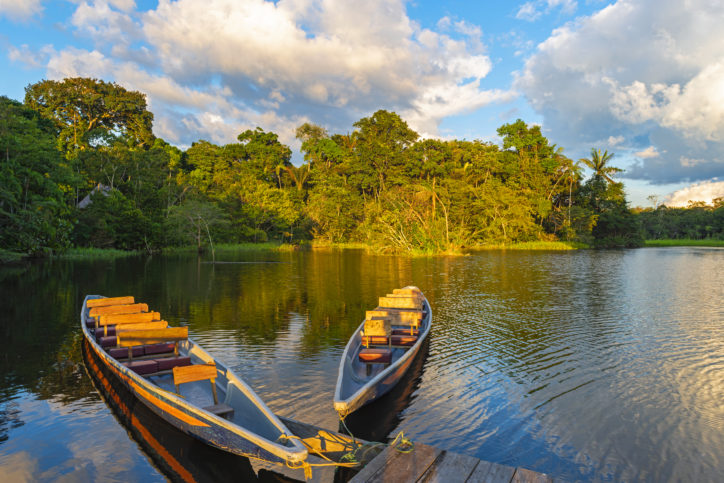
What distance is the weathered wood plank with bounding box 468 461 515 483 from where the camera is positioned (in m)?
4.87

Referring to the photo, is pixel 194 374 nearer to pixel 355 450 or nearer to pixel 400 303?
pixel 355 450

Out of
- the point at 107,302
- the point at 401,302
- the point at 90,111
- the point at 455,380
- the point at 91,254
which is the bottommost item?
the point at 455,380

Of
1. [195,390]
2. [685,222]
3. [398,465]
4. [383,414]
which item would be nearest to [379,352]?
[383,414]

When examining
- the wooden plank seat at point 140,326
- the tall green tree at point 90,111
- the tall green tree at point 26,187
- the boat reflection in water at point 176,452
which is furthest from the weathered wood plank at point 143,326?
the tall green tree at point 90,111

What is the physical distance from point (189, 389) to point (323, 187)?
6684 centimetres

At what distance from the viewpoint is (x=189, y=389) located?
823 cm

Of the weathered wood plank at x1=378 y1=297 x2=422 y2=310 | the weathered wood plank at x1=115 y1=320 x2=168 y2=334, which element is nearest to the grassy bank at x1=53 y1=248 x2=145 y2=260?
the weathered wood plank at x1=115 y1=320 x2=168 y2=334

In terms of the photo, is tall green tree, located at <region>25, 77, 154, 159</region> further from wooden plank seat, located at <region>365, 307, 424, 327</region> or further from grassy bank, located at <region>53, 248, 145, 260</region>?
wooden plank seat, located at <region>365, 307, 424, 327</region>

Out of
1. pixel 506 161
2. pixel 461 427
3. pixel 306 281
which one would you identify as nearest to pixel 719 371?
pixel 461 427

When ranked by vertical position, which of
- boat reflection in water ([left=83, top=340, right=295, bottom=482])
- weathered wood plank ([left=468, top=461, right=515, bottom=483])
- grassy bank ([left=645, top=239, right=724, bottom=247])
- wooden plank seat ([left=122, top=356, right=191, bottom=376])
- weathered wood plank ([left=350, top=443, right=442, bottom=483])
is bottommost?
boat reflection in water ([left=83, top=340, right=295, bottom=482])

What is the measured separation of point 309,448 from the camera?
5762mm

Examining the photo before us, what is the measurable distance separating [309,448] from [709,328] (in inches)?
649

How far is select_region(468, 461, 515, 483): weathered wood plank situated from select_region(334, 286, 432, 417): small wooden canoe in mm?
2334

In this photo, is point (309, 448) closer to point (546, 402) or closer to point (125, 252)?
point (546, 402)
